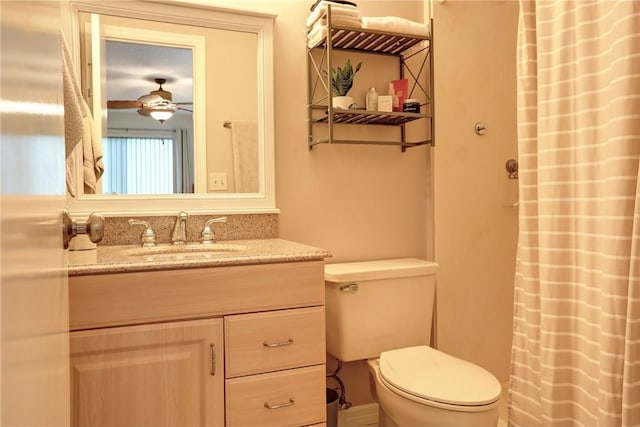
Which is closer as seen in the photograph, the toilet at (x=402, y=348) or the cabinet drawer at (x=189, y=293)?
the cabinet drawer at (x=189, y=293)

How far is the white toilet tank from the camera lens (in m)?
1.69

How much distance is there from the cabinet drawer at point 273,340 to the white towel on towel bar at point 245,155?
66 centimetres

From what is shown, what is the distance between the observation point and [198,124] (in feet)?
5.83

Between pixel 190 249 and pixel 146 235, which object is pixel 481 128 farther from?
pixel 146 235

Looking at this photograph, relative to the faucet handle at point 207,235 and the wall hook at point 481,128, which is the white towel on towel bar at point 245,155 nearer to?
the faucet handle at point 207,235

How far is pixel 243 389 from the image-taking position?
128 cm

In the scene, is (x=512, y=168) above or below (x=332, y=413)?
above

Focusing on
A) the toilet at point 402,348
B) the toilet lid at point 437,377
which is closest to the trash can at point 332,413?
the toilet at point 402,348

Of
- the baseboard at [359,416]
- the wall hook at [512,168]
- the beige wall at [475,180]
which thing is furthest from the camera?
the wall hook at [512,168]

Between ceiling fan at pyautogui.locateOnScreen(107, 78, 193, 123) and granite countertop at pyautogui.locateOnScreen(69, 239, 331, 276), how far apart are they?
0.51 m

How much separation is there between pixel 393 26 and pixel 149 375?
1492 mm

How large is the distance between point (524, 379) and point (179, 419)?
44.5 inches

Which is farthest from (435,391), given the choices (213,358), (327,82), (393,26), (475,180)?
(393,26)

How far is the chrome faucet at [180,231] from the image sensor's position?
5.48 ft
